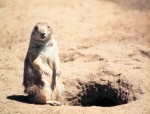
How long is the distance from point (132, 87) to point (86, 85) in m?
0.77

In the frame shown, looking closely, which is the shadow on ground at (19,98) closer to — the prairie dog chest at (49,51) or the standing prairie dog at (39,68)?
the standing prairie dog at (39,68)

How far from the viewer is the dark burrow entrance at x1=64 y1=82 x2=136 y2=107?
575 centimetres

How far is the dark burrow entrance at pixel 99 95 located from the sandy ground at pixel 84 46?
0.06 metres

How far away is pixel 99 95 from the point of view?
6074mm

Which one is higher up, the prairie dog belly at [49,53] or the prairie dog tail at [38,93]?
the prairie dog belly at [49,53]

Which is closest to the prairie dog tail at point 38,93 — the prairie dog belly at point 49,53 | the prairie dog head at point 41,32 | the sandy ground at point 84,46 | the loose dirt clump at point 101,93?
the sandy ground at point 84,46

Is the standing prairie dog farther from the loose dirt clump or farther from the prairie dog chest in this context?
the loose dirt clump

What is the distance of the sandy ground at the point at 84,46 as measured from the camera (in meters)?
5.02

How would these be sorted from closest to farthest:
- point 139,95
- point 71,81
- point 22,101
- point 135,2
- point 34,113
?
point 34,113 → point 22,101 → point 139,95 → point 71,81 → point 135,2

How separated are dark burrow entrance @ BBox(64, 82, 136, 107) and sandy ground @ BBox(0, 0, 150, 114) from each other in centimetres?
6

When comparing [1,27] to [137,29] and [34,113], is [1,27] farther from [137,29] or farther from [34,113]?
[34,113]

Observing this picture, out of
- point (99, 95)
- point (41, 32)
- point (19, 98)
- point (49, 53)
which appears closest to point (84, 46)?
point (99, 95)

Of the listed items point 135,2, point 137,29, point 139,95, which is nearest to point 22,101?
point 139,95

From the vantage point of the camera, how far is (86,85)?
5.94 metres
